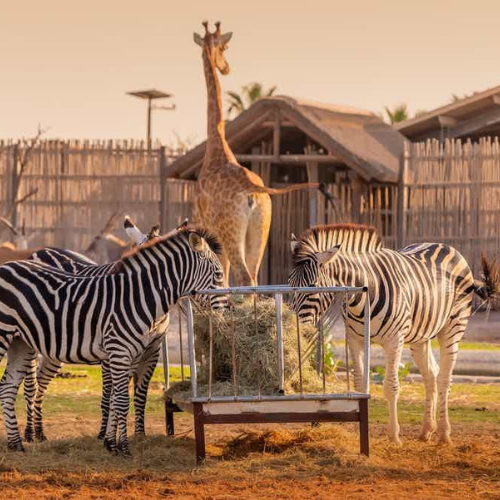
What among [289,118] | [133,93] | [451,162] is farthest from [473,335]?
[133,93]

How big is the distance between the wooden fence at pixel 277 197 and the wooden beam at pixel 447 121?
6.49ft

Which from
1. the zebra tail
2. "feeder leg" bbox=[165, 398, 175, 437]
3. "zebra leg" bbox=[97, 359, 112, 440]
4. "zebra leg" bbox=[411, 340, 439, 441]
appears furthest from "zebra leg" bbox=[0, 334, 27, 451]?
the zebra tail

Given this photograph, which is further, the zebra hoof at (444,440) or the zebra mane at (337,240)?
the zebra hoof at (444,440)

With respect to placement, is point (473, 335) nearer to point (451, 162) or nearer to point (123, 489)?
point (451, 162)

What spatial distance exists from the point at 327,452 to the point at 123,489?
6.51 feet

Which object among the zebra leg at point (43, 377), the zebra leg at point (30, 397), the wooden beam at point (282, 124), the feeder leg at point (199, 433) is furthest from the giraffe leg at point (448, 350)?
the wooden beam at point (282, 124)

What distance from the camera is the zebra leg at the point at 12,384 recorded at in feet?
32.4

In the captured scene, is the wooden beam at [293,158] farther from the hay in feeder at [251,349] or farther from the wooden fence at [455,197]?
the hay in feeder at [251,349]

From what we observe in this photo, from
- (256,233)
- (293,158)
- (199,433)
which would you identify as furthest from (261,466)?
(293,158)

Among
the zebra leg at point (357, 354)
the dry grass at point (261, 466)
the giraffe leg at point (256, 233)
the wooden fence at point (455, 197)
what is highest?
the wooden fence at point (455, 197)

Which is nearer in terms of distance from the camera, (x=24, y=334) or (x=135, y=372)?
(x=24, y=334)

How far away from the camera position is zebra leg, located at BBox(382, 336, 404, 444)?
10.1m

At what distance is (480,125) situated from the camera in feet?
78.4

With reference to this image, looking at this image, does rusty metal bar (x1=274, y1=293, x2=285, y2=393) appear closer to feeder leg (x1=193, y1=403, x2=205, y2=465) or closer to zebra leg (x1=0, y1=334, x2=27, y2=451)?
feeder leg (x1=193, y1=403, x2=205, y2=465)
